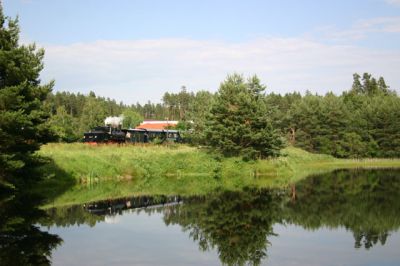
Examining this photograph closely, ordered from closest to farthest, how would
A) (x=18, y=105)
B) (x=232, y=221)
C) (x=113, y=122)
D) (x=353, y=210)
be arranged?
(x=232, y=221) → (x=353, y=210) → (x=18, y=105) → (x=113, y=122)

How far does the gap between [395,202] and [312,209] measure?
5.49m

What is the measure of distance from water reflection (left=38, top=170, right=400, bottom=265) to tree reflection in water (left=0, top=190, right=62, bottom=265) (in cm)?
113

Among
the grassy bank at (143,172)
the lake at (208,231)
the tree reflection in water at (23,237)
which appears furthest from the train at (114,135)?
the tree reflection in water at (23,237)

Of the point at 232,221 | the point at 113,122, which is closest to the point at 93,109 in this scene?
the point at 113,122

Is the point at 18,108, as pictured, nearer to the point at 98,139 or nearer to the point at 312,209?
the point at 312,209

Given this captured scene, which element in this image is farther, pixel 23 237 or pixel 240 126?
pixel 240 126

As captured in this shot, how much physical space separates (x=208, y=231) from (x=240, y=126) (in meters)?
31.8

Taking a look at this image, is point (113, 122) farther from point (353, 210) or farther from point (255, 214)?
point (353, 210)

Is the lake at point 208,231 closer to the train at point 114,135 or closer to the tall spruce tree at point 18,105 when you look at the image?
the tall spruce tree at point 18,105

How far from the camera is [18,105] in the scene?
91.6 ft

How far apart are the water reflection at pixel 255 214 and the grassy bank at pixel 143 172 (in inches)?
141

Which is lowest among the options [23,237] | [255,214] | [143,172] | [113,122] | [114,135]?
[143,172]

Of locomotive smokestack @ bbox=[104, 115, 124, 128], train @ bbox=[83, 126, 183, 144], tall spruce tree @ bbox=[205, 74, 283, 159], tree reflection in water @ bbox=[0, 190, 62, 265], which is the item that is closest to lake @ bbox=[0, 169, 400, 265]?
tree reflection in water @ bbox=[0, 190, 62, 265]

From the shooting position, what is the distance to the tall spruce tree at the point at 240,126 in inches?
1976
